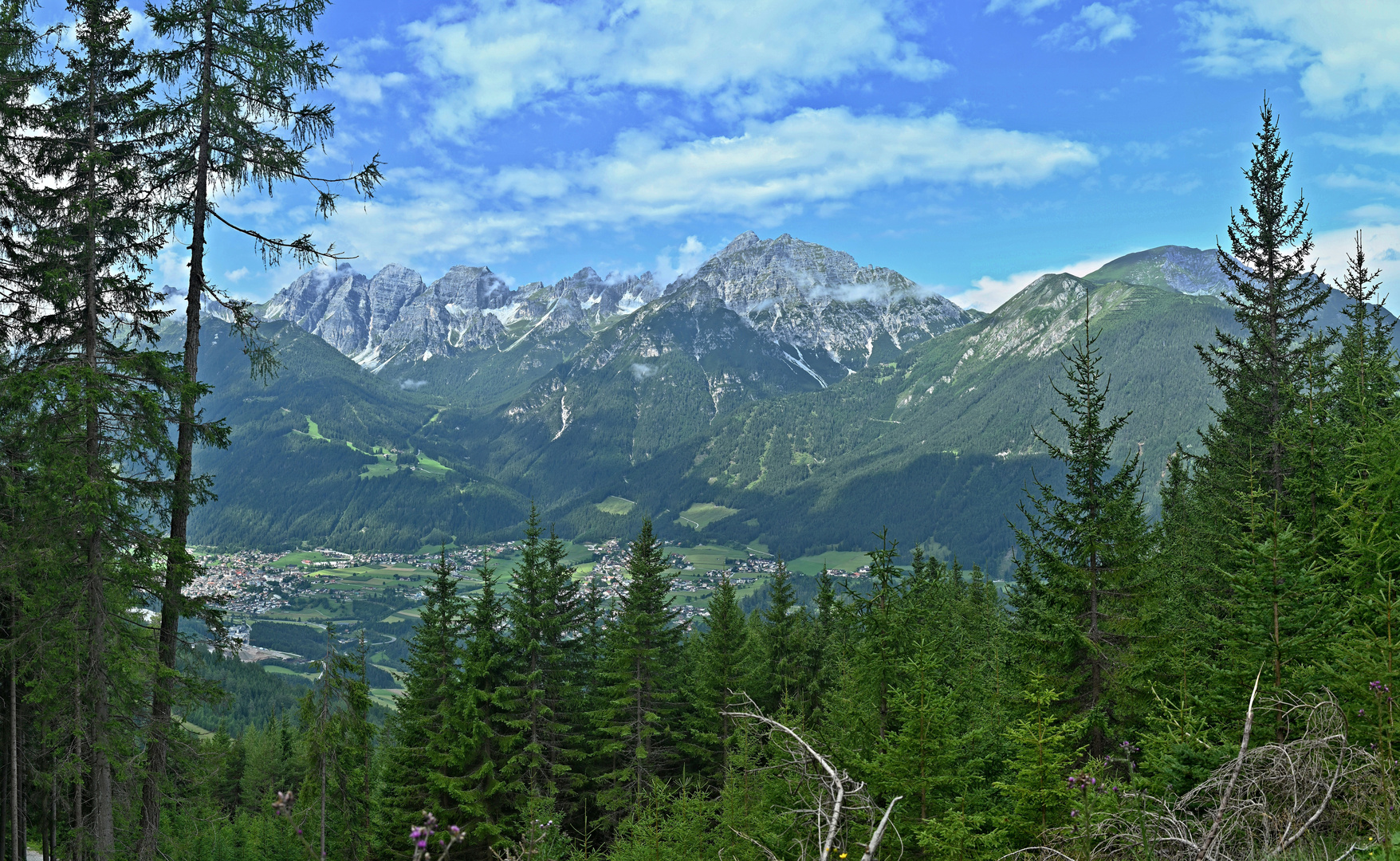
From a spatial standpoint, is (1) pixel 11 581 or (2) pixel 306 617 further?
(2) pixel 306 617

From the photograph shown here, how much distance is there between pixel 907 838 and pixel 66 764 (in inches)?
574

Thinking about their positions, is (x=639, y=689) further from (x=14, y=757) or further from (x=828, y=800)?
(x=828, y=800)

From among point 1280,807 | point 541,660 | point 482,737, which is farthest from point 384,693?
point 1280,807

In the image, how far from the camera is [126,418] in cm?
1277

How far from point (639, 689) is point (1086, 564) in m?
19.1

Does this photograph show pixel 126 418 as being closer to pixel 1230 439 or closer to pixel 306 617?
pixel 1230 439

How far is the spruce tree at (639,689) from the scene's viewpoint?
93.4 feet

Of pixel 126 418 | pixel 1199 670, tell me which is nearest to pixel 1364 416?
pixel 1199 670

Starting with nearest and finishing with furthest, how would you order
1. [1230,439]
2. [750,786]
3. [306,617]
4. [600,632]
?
[750,786], [1230,439], [600,632], [306,617]

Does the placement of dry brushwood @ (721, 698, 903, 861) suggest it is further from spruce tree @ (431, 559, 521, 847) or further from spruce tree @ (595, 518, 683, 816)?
spruce tree @ (595, 518, 683, 816)

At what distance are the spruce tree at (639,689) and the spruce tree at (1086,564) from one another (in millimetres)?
17194

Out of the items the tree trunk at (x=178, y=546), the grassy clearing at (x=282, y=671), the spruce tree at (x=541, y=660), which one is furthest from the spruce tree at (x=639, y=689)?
the grassy clearing at (x=282, y=671)

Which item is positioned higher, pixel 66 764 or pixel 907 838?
pixel 66 764

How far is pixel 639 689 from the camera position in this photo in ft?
97.5
